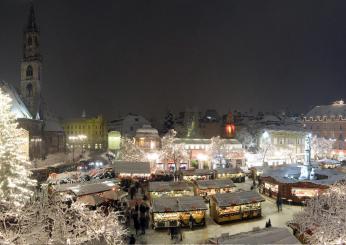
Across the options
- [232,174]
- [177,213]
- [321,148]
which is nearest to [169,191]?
[177,213]

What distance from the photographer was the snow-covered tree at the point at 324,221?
1789cm

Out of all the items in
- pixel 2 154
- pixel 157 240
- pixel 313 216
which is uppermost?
pixel 2 154

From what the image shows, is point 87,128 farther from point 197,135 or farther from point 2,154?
point 2,154

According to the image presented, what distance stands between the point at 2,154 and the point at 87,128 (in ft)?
282

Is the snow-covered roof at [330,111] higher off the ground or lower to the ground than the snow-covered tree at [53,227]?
higher

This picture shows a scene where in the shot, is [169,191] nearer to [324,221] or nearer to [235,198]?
[235,198]

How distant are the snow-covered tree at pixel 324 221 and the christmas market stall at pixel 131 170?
75.2 feet

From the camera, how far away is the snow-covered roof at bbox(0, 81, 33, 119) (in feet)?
202

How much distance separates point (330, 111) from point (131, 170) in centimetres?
6571

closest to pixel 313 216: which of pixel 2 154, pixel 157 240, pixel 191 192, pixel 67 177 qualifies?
pixel 157 240

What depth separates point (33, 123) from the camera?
66.0m

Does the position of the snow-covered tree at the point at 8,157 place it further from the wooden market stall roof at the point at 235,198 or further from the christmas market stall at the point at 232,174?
the christmas market stall at the point at 232,174

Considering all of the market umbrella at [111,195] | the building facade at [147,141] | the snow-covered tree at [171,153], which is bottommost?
the market umbrella at [111,195]

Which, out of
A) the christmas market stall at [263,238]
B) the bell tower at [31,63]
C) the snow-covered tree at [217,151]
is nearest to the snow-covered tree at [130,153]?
the snow-covered tree at [217,151]
